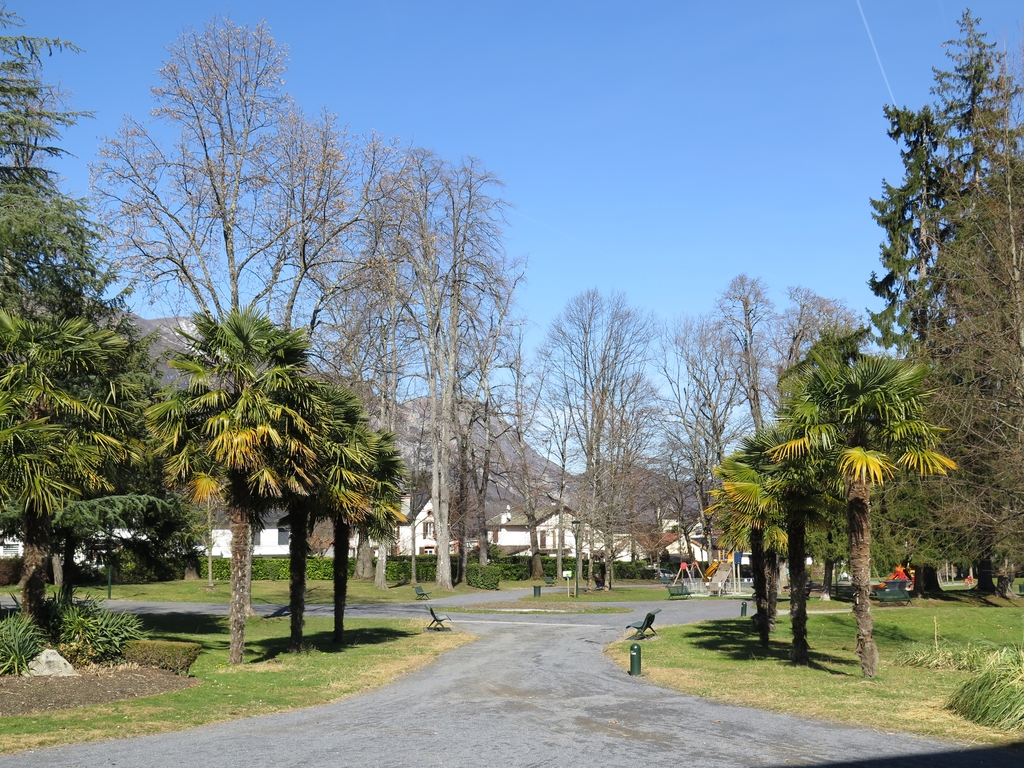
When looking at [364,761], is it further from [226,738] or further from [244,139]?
[244,139]

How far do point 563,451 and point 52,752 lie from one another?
45993mm

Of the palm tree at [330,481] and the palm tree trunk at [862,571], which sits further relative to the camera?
the palm tree at [330,481]

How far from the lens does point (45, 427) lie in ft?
51.4

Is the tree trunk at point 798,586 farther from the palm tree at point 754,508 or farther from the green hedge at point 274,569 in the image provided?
the green hedge at point 274,569

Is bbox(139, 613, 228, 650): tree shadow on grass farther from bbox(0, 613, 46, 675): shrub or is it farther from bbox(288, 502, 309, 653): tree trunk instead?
bbox(0, 613, 46, 675): shrub

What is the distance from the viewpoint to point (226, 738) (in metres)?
11.1

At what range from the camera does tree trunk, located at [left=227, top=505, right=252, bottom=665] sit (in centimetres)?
1811

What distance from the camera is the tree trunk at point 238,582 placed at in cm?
1811

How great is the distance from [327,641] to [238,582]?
18.6ft

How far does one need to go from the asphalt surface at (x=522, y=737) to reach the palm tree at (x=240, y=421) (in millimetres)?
4605

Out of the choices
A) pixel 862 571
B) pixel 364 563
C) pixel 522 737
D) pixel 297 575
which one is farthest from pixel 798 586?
pixel 364 563

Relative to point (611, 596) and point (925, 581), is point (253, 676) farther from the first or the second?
point (925, 581)

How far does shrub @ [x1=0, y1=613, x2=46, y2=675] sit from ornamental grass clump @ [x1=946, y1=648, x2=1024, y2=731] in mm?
14332

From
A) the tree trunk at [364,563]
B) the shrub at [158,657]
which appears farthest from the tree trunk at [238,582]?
the tree trunk at [364,563]
